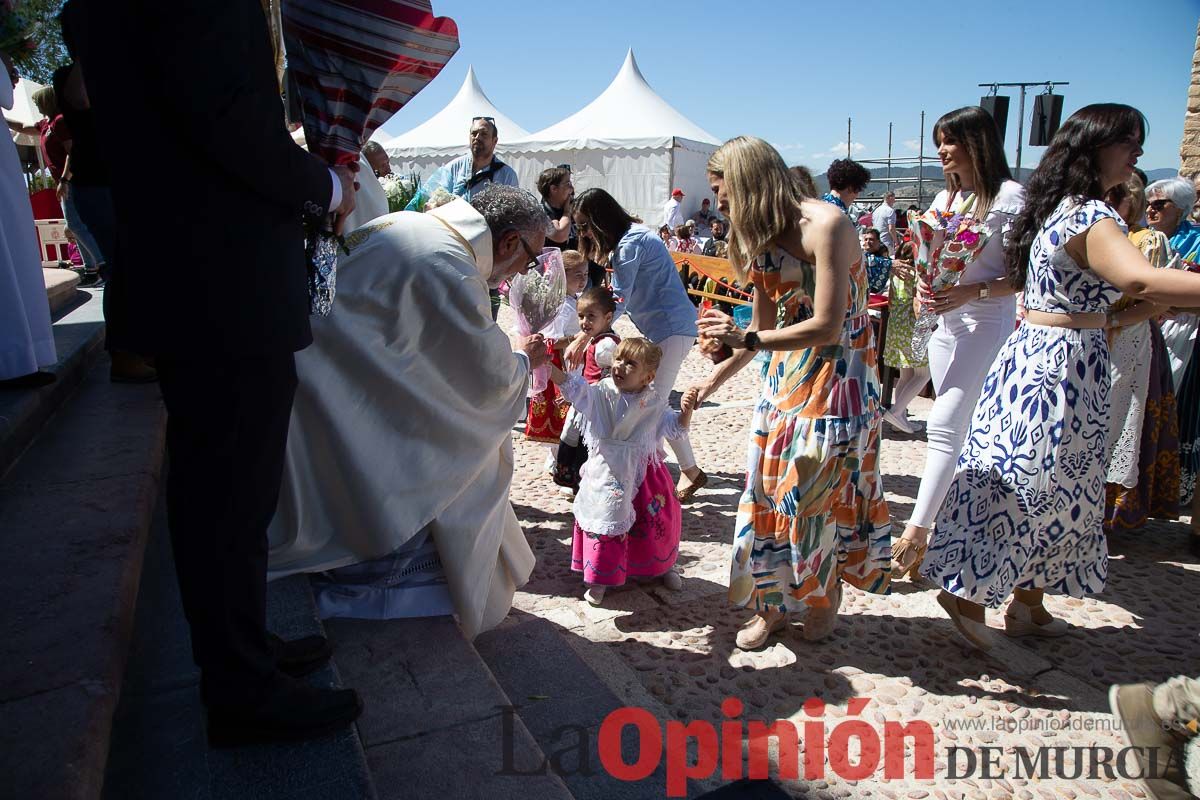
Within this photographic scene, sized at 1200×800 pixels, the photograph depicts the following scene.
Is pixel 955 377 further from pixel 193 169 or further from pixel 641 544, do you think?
pixel 193 169

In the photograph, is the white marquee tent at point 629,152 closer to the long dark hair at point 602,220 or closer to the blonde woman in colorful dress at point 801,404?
the long dark hair at point 602,220

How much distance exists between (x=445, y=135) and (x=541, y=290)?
69.8 ft

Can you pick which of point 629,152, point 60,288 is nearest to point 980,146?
point 60,288

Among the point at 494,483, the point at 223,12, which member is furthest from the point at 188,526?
the point at 494,483

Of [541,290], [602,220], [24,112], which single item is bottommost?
[541,290]

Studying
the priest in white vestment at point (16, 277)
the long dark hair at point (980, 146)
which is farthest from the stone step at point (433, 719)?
the long dark hair at point (980, 146)

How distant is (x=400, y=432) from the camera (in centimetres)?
267

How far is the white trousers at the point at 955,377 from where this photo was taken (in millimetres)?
3799

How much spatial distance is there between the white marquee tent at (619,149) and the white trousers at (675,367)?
1588 centimetres

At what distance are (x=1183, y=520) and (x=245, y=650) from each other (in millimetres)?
5328

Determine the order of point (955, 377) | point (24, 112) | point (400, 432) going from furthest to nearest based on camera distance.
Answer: point (24, 112), point (955, 377), point (400, 432)

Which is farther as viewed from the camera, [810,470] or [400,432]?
[810,470]

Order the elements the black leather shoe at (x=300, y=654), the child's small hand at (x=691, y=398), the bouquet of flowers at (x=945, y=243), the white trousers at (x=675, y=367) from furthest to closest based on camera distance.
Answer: the white trousers at (x=675, y=367), the bouquet of flowers at (x=945, y=243), the child's small hand at (x=691, y=398), the black leather shoe at (x=300, y=654)

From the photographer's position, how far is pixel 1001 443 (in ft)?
10.3
